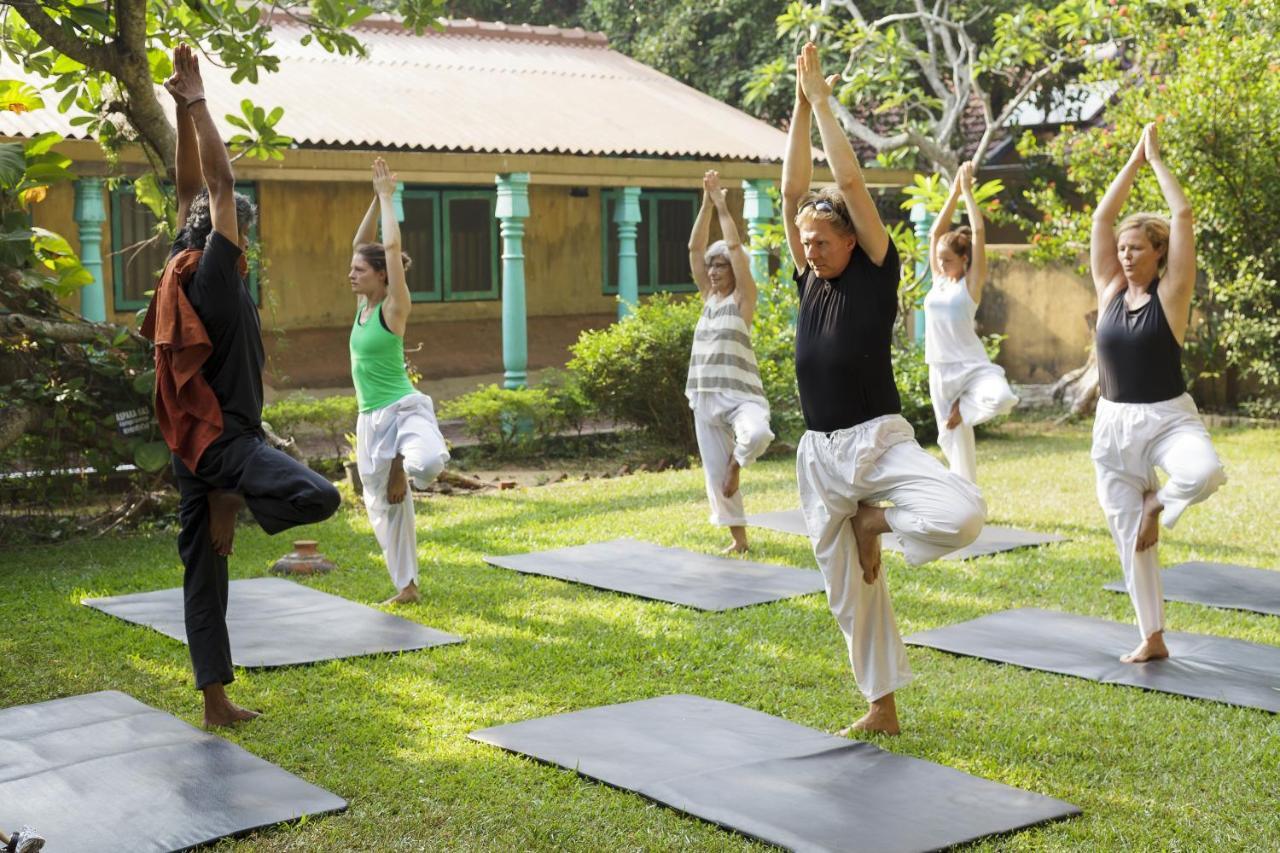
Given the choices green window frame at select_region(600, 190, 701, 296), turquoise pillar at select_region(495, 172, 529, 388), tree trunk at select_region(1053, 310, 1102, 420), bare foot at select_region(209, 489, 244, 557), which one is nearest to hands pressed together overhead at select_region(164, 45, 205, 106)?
bare foot at select_region(209, 489, 244, 557)

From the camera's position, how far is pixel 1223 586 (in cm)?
789

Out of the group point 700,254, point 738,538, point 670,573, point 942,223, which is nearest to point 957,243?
point 942,223

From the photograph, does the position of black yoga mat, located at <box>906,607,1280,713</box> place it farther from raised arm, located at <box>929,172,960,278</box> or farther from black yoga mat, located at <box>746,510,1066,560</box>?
raised arm, located at <box>929,172,960,278</box>

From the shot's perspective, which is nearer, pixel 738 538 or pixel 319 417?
pixel 738 538

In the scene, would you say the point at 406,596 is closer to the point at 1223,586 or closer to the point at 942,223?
the point at 942,223

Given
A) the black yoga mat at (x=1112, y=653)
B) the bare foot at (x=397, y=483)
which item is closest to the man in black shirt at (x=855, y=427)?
the black yoga mat at (x=1112, y=653)

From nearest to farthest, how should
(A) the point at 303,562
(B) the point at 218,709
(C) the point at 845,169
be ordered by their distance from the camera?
(C) the point at 845,169
(B) the point at 218,709
(A) the point at 303,562

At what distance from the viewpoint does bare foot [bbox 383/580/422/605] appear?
7551 mm

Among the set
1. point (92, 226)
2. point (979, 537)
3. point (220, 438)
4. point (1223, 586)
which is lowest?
point (1223, 586)

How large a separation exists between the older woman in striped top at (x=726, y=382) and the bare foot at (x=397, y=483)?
2.16 meters

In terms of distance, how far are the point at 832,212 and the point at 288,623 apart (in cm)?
361

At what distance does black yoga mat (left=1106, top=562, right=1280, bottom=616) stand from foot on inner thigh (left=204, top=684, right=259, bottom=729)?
15.4 ft

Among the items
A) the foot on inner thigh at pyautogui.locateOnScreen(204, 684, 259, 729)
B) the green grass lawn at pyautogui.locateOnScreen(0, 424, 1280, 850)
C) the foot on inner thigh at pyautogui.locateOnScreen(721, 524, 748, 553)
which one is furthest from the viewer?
the foot on inner thigh at pyautogui.locateOnScreen(721, 524, 748, 553)

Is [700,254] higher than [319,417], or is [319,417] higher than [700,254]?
[700,254]
